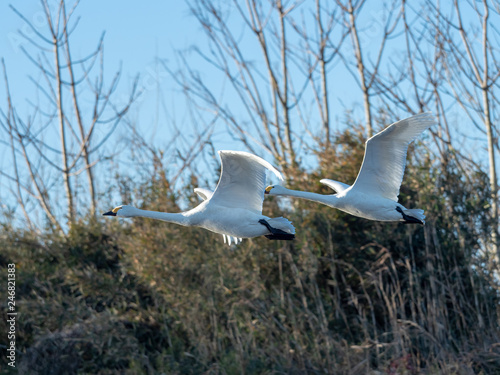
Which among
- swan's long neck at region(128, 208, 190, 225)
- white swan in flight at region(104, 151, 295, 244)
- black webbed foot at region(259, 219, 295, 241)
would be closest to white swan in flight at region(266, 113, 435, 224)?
white swan in flight at region(104, 151, 295, 244)

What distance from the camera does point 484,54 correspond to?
14.5 metres

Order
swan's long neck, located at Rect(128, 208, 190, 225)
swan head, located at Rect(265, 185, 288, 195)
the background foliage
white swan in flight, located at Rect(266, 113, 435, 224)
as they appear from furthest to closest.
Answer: the background foliage
swan head, located at Rect(265, 185, 288, 195)
white swan in flight, located at Rect(266, 113, 435, 224)
swan's long neck, located at Rect(128, 208, 190, 225)

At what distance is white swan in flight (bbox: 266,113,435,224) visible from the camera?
812 centimetres

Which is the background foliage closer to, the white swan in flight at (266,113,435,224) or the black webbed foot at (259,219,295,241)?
the white swan in flight at (266,113,435,224)

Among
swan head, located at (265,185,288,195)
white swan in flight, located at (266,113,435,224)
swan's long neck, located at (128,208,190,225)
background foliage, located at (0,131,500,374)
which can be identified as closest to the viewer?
swan's long neck, located at (128,208,190,225)

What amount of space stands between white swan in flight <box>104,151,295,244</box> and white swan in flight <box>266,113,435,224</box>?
1.30 feet

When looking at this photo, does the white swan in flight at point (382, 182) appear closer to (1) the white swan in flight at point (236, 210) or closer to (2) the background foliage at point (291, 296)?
(1) the white swan in flight at point (236, 210)

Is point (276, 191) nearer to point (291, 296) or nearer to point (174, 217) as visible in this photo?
point (174, 217)

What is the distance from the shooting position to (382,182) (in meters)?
8.61

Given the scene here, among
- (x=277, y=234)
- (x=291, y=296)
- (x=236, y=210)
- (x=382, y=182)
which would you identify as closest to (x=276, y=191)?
(x=236, y=210)

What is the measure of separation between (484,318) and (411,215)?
440cm

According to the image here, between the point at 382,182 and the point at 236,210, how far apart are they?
175 cm

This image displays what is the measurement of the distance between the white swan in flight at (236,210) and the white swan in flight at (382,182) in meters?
0.40

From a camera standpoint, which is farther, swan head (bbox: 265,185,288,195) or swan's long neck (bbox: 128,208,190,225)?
swan head (bbox: 265,185,288,195)
